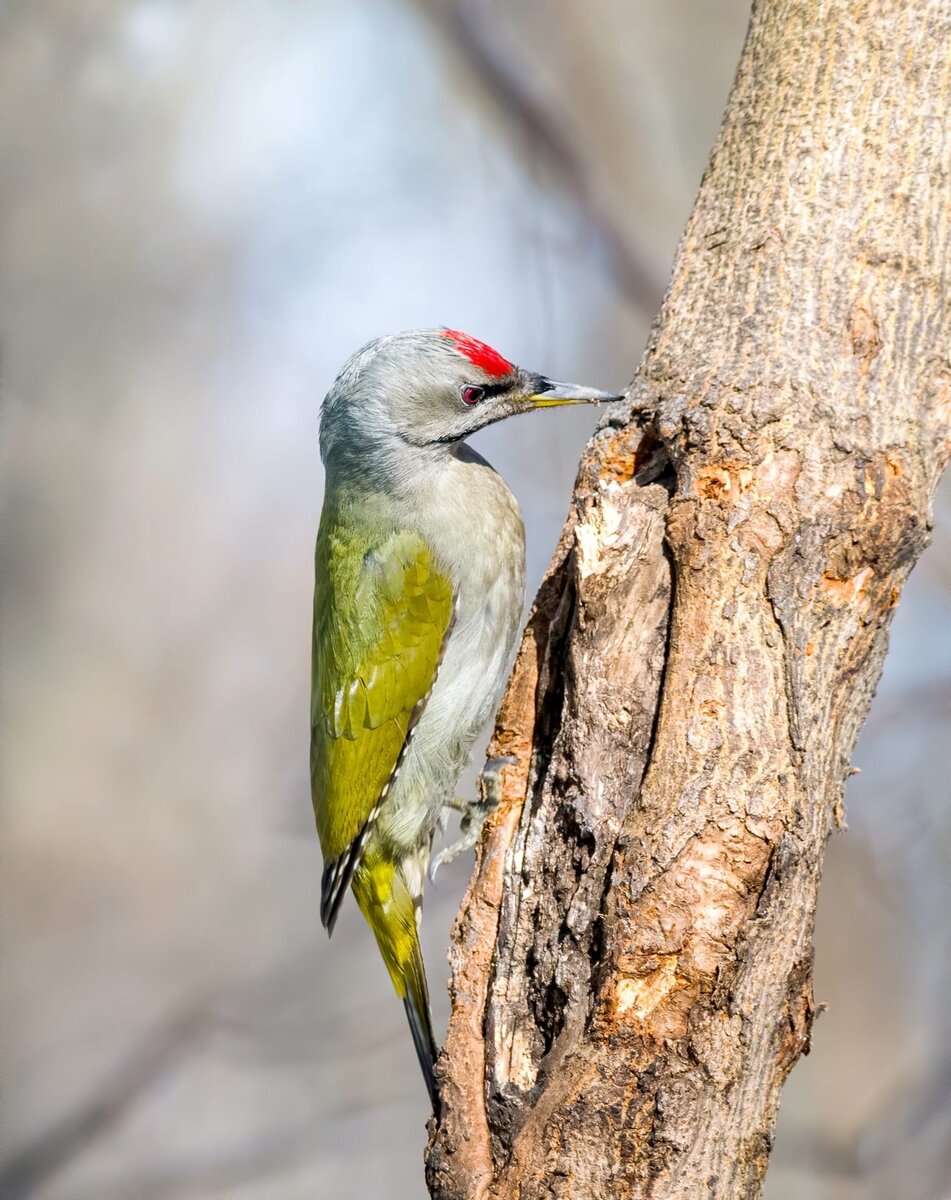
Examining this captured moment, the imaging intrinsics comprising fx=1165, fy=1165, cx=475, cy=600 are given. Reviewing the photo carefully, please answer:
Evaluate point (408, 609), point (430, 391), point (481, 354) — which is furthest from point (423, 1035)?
point (481, 354)

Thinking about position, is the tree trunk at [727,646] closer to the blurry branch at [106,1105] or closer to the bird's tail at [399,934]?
the bird's tail at [399,934]

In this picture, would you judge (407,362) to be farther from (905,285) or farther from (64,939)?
(64,939)

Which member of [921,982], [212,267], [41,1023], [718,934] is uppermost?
[212,267]

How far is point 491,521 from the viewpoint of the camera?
3670 millimetres

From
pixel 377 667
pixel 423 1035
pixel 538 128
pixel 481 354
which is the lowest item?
pixel 423 1035

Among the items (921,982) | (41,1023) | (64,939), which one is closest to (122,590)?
(64,939)

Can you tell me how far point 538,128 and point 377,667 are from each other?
3652 millimetres

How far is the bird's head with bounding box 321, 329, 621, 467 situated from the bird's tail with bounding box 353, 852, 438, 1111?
4.39 feet

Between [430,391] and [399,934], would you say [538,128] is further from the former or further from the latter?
[399,934]

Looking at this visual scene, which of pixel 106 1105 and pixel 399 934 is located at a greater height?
pixel 106 1105

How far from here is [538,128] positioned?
6051 mm

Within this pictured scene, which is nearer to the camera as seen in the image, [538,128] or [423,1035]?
[423,1035]

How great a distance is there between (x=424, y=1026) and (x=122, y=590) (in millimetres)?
3407

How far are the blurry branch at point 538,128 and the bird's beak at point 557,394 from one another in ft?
7.58
